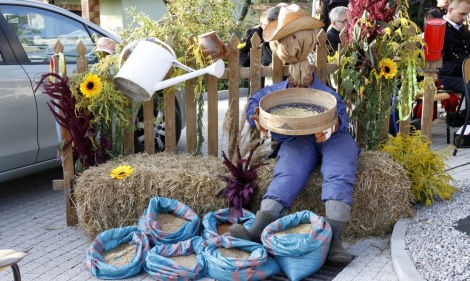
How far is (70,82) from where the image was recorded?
3572mm

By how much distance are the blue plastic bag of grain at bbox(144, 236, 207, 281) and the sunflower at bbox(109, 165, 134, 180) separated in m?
0.59

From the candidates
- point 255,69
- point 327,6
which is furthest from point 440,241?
point 327,6

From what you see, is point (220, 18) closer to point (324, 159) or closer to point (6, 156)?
point (324, 159)

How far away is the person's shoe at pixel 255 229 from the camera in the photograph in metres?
2.93

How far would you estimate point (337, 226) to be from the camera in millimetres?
2920

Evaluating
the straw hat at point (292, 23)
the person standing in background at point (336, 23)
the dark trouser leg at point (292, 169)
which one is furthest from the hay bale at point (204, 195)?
the person standing in background at point (336, 23)

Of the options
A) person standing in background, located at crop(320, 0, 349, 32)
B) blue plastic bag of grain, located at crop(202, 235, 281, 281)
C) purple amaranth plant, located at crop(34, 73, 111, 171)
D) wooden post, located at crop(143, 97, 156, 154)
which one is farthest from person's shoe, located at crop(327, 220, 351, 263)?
person standing in background, located at crop(320, 0, 349, 32)

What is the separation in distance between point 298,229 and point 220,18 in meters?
2.34

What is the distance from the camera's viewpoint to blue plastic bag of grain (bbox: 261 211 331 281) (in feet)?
8.87

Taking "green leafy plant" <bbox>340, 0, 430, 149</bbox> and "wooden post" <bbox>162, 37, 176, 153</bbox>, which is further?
"wooden post" <bbox>162, 37, 176, 153</bbox>

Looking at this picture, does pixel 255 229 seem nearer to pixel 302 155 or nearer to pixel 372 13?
pixel 302 155

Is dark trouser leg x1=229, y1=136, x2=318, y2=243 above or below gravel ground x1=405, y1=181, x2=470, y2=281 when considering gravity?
above

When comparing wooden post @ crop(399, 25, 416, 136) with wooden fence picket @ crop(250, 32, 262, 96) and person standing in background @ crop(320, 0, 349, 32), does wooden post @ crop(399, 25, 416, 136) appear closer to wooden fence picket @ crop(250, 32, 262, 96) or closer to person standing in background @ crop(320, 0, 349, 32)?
wooden fence picket @ crop(250, 32, 262, 96)

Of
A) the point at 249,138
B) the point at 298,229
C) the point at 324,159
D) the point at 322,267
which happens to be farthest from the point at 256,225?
the point at 249,138
